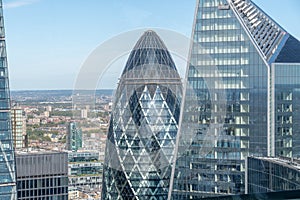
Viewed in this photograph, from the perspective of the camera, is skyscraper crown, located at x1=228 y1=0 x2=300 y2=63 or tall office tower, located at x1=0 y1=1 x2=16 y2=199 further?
skyscraper crown, located at x1=228 y1=0 x2=300 y2=63

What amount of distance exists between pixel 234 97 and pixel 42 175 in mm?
2772

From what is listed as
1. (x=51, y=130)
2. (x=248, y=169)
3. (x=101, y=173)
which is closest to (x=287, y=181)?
(x=248, y=169)

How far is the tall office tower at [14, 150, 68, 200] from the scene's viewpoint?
25.0 feet

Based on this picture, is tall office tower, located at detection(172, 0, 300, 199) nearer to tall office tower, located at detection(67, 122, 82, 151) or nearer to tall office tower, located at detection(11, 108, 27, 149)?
tall office tower, located at detection(67, 122, 82, 151)

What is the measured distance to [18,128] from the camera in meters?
7.04

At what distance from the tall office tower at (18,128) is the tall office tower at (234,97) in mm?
1834

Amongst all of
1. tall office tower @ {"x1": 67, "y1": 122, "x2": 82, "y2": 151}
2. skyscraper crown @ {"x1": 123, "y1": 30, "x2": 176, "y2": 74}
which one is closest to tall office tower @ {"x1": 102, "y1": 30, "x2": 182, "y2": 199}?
skyscraper crown @ {"x1": 123, "y1": 30, "x2": 176, "y2": 74}

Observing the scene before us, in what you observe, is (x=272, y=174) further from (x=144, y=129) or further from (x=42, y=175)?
(x=42, y=175)

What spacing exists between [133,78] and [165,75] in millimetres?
432

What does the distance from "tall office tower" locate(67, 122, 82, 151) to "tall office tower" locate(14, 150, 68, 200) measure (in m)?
0.24

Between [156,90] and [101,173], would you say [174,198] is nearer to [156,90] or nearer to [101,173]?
[101,173]

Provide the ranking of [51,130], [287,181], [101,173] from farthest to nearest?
[101,173] → [51,130] → [287,181]

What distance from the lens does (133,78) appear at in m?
8.33

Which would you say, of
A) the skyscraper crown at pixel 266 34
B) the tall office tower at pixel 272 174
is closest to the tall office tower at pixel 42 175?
the tall office tower at pixel 272 174
